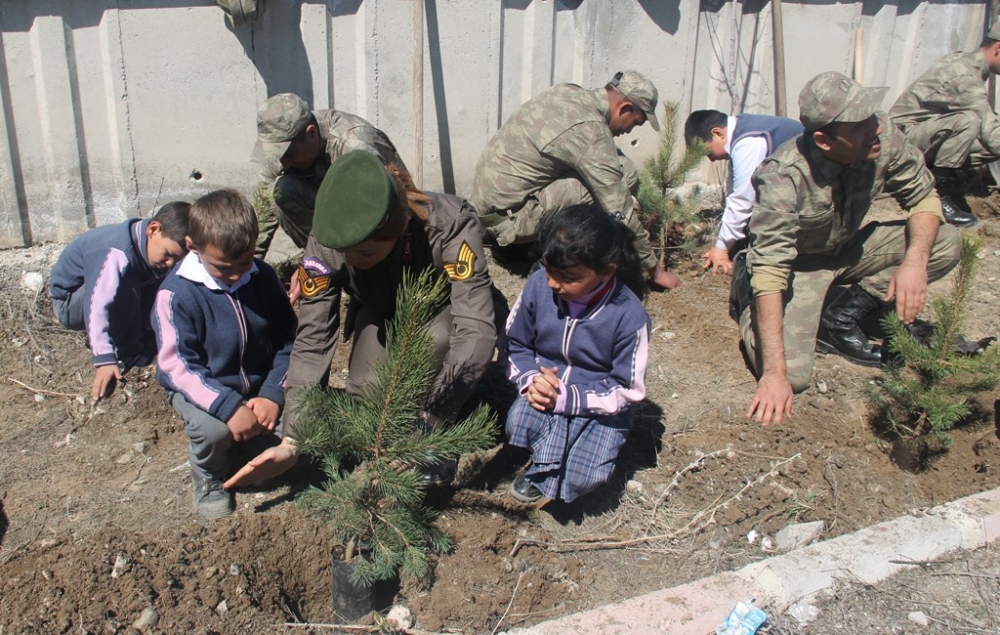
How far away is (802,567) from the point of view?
277cm

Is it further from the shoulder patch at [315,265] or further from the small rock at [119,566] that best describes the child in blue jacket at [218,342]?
the small rock at [119,566]

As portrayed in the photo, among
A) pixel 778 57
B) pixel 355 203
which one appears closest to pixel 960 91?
pixel 778 57

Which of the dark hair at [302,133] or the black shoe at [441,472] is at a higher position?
the dark hair at [302,133]

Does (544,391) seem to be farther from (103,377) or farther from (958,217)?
(958,217)

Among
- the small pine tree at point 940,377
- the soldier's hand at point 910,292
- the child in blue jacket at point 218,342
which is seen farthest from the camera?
the soldier's hand at point 910,292

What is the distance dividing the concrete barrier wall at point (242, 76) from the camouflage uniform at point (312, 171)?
52cm

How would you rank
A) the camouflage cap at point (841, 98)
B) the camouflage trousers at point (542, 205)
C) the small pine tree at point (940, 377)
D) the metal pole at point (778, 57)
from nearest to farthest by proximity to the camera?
the small pine tree at point (940, 377) < the camouflage cap at point (841, 98) < the camouflage trousers at point (542, 205) < the metal pole at point (778, 57)

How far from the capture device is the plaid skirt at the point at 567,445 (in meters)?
2.99

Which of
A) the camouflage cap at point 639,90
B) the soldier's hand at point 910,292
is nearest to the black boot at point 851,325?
the soldier's hand at point 910,292

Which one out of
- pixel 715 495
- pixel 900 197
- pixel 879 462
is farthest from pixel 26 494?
pixel 900 197

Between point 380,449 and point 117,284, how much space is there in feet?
5.27

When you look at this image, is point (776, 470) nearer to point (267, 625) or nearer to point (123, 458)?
point (267, 625)

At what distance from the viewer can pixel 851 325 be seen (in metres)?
4.29

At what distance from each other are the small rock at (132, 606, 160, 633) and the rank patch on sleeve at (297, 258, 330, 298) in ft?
3.58
